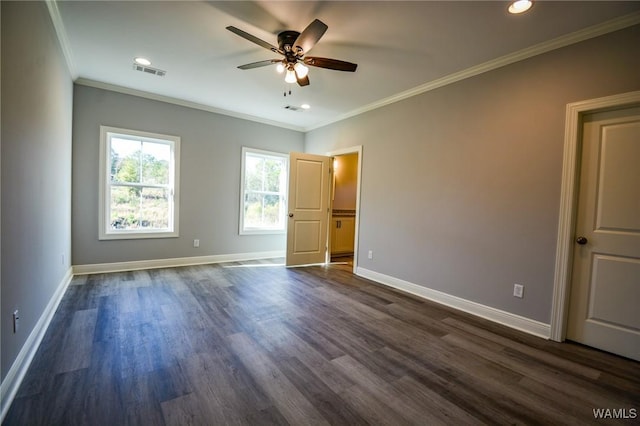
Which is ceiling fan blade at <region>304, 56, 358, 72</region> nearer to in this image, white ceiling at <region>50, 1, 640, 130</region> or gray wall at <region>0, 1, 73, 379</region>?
white ceiling at <region>50, 1, 640, 130</region>

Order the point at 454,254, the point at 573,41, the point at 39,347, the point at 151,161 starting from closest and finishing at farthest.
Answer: the point at 39,347
the point at 573,41
the point at 454,254
the point at 151,161

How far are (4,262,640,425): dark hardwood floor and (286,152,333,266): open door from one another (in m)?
1.84

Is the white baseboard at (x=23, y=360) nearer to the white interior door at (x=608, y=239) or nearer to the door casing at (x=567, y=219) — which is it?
the door casing at (x=567, y=219)

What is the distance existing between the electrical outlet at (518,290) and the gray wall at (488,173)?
0.04 metres

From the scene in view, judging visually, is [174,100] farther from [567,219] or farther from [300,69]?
[567,219]

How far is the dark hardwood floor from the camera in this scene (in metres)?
1.53

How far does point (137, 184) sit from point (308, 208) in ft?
9.06

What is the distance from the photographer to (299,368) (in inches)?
76.0

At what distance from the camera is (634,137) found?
2.19 m

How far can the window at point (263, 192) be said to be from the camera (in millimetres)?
5332

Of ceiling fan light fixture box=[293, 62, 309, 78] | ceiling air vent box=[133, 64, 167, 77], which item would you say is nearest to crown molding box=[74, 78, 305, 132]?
ceiling air vent box=[133, 64, 167, 77]

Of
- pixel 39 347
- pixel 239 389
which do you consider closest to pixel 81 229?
pixel 39 347

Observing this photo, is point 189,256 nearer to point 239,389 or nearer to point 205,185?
point 205,185

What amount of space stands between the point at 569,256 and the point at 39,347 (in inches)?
171
